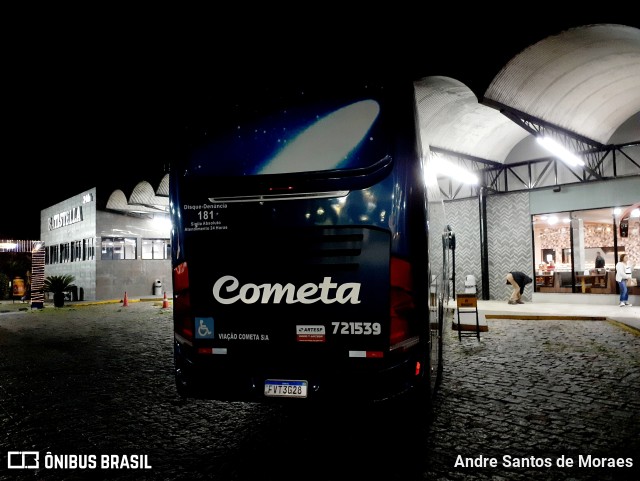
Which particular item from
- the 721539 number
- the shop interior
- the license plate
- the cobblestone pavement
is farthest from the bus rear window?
the shop interior

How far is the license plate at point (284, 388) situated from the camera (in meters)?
4.17

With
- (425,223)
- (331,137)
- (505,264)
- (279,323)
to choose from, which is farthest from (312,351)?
(505,264)

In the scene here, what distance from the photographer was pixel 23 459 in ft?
14.3

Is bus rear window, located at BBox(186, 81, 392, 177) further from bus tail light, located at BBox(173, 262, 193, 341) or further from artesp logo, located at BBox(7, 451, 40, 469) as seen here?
artesp logo, located at BBox(7, 451, 40, 469)

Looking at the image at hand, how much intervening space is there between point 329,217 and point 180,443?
9.54 feet

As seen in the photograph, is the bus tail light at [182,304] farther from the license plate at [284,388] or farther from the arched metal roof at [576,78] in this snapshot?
the arched metal roof at [576,78]

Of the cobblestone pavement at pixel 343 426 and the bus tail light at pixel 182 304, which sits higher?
the bus tail light at pixel 182 304

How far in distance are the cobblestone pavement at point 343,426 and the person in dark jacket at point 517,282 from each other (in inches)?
346

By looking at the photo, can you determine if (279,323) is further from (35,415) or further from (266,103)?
(35,415)

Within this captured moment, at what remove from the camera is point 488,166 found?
20188 mm

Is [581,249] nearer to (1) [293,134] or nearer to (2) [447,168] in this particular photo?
(2) [447,168]

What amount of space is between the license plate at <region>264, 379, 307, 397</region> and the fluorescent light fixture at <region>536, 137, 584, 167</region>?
12662mm

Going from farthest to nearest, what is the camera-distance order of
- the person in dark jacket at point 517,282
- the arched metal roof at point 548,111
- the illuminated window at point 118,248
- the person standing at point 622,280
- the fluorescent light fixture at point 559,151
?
the illuminated window at point 118,248, the person in dark jacket at point 517,282, the person standing at point 622,280, the fluorescent light fixture at point 559,151, the arched metal roof at point 548,111

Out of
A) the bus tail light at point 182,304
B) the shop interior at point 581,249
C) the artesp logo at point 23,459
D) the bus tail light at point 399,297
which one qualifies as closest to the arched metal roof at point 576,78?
the shop interior at point 581,249
